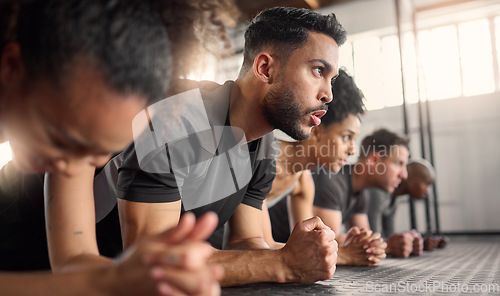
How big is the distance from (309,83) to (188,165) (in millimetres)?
351

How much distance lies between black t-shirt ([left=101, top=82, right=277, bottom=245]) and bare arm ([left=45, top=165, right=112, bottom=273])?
0.14m

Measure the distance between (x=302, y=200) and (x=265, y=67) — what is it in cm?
80

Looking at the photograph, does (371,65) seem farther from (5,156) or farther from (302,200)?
(5,156)

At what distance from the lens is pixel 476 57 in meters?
4.11

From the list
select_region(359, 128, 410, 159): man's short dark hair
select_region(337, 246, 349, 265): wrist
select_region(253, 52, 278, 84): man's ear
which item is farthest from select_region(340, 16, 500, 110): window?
select_region(253, 52, 278, 84): man's ear

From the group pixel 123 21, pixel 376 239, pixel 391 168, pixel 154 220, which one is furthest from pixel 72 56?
pixel 391 168

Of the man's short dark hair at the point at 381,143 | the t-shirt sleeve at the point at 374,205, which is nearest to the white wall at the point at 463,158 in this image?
the man's short dark hair at the point at 381,143

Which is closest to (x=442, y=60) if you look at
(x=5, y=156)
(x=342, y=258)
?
(x=342, y=258)

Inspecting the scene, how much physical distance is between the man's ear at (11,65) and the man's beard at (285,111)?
68cm

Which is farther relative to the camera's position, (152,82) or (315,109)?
(315,109)

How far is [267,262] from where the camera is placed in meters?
0.78

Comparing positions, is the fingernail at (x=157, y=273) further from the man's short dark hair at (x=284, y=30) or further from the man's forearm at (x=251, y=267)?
the man's short dark hair at (x=284, y=30)

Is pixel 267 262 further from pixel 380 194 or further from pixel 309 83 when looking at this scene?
pixel 380 194

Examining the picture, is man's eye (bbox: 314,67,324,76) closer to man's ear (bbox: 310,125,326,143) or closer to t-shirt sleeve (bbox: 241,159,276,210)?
t-shirt sleeve (bbox: 241,159,276,210)
